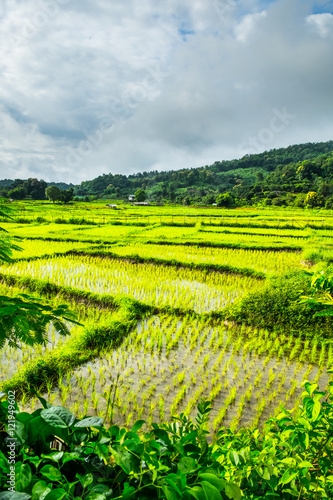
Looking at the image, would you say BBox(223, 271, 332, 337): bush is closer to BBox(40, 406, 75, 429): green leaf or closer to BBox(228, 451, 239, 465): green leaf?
BBox(228, 451, 239, 465): green leaf

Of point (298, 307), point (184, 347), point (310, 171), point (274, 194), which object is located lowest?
point (184, 347)

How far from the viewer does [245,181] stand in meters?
87.2

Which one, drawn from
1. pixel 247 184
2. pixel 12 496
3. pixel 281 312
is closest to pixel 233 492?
pixel 12 496

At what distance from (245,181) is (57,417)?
3632 inches

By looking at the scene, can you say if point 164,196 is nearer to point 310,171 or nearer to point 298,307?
point 310,171

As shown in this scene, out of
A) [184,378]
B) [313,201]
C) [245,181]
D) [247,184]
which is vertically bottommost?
[184,378]

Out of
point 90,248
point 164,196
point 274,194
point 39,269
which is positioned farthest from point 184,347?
point 164,196

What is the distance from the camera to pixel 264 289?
7359 mm

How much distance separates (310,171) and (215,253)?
68000mm

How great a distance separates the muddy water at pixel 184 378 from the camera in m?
3.80

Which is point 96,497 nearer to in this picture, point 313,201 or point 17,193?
point 313,201

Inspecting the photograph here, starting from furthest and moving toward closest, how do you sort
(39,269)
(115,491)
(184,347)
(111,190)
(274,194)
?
1. (111,190)
2. (274,194)
3. (39,269)
4. (184,347)
5. (115,491)

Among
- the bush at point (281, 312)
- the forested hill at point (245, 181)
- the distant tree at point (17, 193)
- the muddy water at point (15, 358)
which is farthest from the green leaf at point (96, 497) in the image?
the distant tree at point (17, 193)

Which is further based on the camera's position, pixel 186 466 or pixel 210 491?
pixel 186 466
